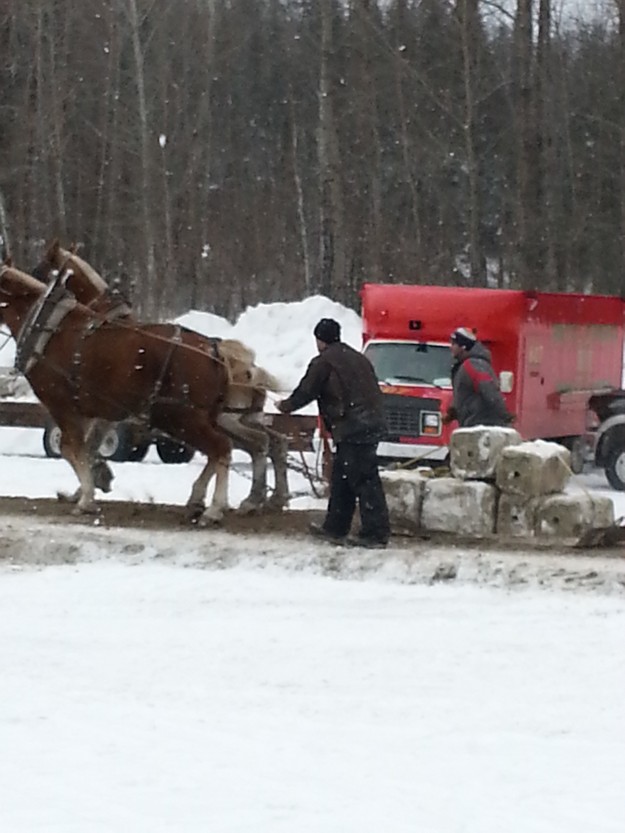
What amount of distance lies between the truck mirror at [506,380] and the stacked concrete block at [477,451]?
6.24 m

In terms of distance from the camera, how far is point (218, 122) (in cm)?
5472

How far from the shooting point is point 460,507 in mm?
12844

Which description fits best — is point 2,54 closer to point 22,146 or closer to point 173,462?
point 22,146

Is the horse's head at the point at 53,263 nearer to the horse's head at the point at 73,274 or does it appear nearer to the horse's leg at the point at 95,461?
the horse's head at the point at 73,274

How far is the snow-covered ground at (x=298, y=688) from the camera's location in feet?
20.7

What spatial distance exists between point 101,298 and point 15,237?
26433 millimetres

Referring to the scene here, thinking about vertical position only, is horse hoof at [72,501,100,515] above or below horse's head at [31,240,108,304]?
below

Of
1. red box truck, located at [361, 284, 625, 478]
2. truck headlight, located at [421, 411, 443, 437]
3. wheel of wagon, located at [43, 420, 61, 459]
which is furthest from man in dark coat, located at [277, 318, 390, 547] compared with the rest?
wheel of wagon, located at [43, 420, 61, 459]

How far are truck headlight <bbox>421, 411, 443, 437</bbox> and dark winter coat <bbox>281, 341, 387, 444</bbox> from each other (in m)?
6.12

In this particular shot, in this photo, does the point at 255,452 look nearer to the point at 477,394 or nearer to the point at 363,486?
the point at 363,486

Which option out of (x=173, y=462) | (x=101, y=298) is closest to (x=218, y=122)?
(x=173, y=462)

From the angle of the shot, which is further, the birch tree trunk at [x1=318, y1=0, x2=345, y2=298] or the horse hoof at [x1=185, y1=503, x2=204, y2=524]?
the birch tree trunk at [x1=318, y1=0, x2=345, y2=298]

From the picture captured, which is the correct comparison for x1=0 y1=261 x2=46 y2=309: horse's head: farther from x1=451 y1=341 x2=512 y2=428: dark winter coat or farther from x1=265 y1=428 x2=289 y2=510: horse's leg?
x1=451 y1=341 x2=512 y2=428: dark winter coat

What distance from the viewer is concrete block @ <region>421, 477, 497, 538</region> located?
12797 mm
